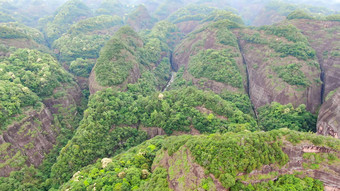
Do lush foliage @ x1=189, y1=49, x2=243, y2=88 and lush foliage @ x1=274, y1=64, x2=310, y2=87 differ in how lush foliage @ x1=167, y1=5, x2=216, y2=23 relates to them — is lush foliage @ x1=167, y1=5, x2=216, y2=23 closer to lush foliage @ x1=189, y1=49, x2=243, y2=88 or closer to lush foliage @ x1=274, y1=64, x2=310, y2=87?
lush foliage @ x1=189, y1=49, x2=243, y2=88

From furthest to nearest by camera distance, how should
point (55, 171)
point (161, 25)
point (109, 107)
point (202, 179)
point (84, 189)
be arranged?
point (161, 25), point (109, 107), point (55, 171), point (84, 189), point (202, 179)

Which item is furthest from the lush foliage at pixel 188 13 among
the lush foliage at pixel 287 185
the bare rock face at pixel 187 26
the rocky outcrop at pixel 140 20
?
the lush foliage at pixel 287 185

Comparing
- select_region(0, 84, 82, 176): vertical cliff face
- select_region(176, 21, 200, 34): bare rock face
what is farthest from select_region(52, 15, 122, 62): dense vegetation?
select_region(176, 21, 200, 34): bare rock face

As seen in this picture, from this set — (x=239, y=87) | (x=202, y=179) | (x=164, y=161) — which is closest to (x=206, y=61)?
(x=239, y=87)

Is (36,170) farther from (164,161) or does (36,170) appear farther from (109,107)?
(164,161)

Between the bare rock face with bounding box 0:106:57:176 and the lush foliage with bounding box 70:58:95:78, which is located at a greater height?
the lush foliage with bounding box 70:58:95:78

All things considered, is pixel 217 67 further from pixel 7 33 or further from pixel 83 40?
pixel 7 33

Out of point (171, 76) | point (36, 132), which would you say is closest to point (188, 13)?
point (171, 76)
